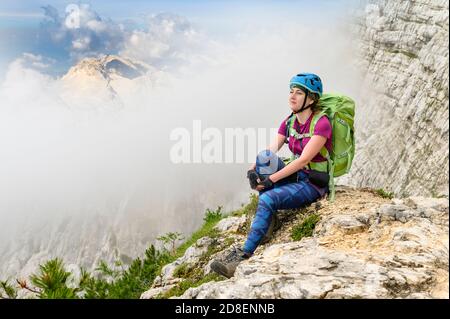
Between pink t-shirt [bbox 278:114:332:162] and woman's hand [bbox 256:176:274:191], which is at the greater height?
pink t-shirt [bbox 278:114:332:162]

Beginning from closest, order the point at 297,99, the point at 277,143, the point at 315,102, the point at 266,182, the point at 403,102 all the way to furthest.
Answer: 1. the point at 266,182
2. the point at 297,99
3. the point at 315,102
4. the point at 277,143
5. the point at 403,102

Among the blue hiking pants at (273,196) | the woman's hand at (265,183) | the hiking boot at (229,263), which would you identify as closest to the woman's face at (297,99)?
the blue hiking pants at (273,196)

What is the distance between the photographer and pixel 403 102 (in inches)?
2122

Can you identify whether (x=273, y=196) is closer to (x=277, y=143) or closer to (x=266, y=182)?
(x=266, y=182)

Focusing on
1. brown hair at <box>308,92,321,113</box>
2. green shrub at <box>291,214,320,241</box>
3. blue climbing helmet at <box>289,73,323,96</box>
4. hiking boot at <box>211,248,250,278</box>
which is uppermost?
blue climbing helmet at <box>289,73,323,96</box>

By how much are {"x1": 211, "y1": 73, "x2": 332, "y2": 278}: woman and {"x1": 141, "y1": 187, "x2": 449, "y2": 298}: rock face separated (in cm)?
53

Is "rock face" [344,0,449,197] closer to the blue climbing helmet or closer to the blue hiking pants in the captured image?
the blue hiking pants

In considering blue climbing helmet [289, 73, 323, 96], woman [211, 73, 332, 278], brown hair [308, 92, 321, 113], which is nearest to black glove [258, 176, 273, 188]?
woman [211, 73, 332, 278]

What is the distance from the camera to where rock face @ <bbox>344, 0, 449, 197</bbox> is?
38938mm

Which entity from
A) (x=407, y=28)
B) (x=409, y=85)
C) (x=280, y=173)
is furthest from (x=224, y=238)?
(x=407, y=28)

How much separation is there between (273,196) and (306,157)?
917mm

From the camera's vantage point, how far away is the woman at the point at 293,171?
7.67m

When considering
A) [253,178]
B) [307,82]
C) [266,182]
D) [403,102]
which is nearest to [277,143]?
[253,178]

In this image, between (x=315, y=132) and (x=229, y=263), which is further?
(x=315, y=132)
